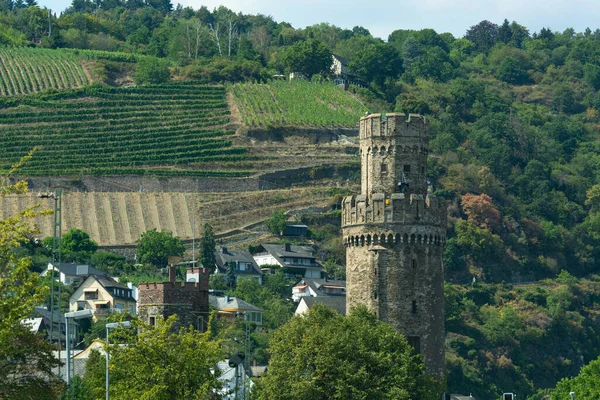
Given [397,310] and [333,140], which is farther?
[333,140]

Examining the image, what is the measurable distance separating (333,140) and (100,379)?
12569cm

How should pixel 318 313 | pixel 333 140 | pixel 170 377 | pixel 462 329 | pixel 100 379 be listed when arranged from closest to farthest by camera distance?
1. pixel 170 377
2. pixel 100 379
3. pixel 318 313
4. pixel 462 329
5. pixel 333 140

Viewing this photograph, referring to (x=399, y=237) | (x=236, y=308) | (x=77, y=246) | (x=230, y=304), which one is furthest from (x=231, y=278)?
(x=399, y=237)

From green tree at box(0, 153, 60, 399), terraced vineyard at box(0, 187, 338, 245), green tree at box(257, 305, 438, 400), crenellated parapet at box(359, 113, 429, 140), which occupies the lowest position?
terraced vineyard at box(0, 187, 338, 245)

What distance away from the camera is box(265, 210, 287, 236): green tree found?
6358 inches

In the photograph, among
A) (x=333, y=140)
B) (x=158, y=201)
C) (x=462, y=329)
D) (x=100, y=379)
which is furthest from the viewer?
(x=333, y=140)

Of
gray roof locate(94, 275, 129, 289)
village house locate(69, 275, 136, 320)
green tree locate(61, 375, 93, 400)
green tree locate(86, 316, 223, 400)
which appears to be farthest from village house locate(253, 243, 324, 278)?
green tree locate(86, 316, 223, 400)

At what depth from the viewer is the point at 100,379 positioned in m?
61.7

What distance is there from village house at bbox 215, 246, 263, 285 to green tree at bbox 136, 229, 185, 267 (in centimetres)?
443

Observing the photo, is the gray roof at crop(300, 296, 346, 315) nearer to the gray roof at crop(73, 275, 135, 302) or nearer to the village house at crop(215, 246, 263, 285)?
the village house at crop(215, 246, 263, 285)

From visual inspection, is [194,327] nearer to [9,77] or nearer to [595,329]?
[595,329]

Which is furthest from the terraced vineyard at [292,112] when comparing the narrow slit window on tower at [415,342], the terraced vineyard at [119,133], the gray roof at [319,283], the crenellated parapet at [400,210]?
the narrow slit window on tower at [415,342]

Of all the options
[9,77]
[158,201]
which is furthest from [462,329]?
[9,77]

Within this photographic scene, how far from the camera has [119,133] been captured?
18100 cm
